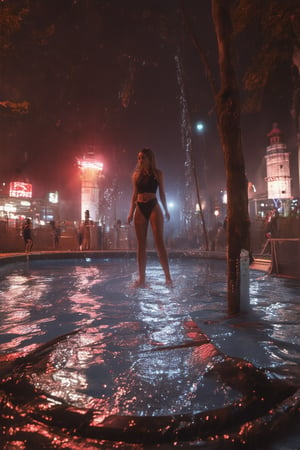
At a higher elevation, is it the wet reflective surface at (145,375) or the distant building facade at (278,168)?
the distant building facade at (278,168)

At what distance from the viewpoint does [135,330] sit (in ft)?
8.39

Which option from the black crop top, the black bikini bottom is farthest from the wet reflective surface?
the black crop top

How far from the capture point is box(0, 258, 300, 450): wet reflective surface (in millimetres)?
1212

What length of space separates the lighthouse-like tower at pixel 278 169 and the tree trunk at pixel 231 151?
29097 mm

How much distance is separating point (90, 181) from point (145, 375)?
93.5 feet

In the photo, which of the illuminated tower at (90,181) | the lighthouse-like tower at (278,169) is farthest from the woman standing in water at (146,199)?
the lighthouse-like tower at (278,169)

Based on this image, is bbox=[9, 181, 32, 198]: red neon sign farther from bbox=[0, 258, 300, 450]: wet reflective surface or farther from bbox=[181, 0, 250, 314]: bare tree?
bbox=[181, 0, 250, 314]: bare tree

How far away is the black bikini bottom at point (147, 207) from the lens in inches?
191

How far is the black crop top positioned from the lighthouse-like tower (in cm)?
2811

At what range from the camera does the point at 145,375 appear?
1.68 meters

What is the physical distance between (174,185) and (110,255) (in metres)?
43.7

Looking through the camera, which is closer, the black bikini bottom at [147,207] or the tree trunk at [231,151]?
the tree trunk at [231,151]

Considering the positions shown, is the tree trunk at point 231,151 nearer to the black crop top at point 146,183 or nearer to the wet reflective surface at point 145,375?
the wet reflective surface at point 145,375

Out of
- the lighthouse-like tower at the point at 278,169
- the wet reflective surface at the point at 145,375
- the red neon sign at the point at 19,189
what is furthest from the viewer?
the red neon sign at the point at 19,189
